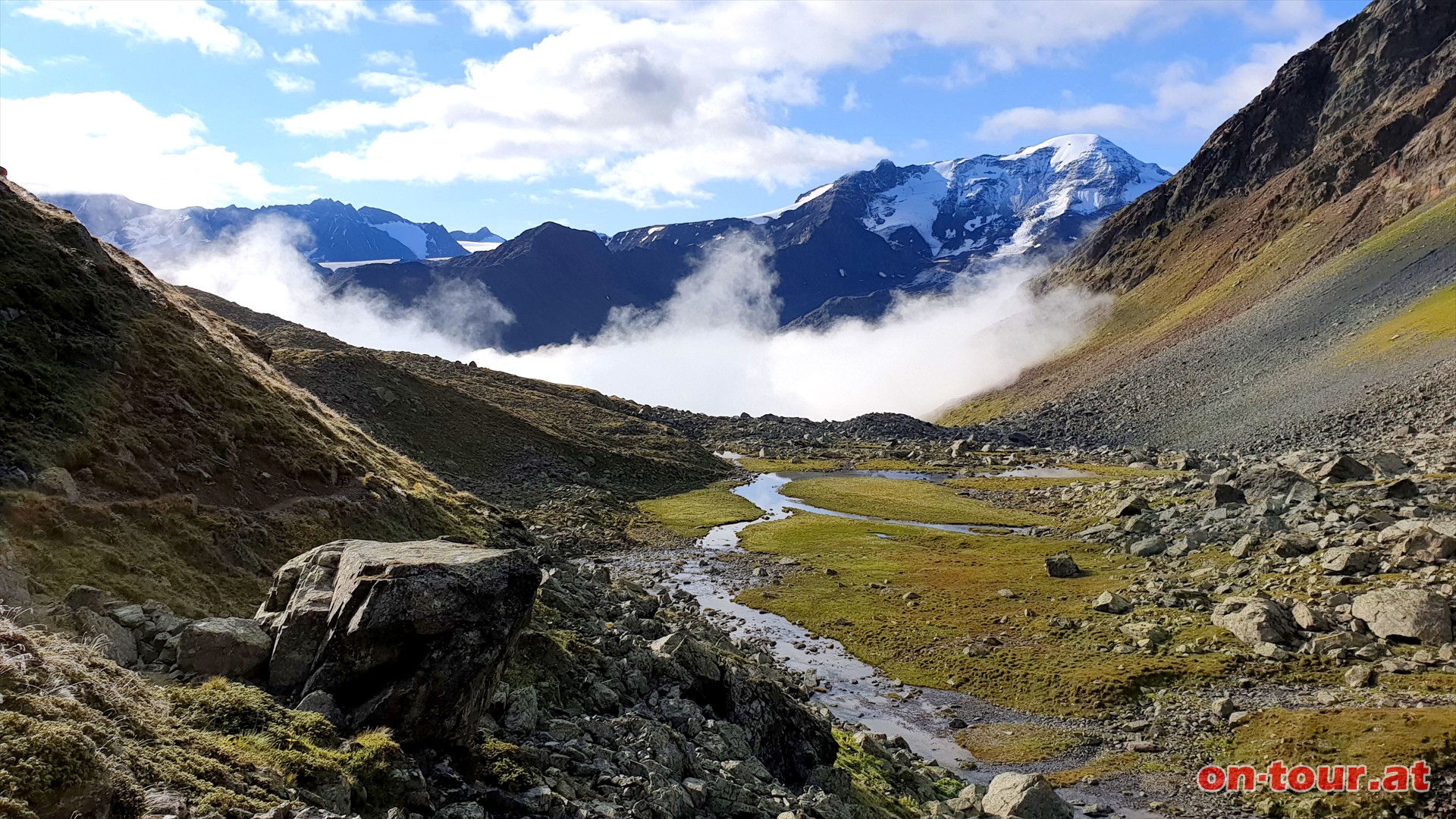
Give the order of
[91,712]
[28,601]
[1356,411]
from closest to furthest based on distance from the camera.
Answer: [91,712]
[28,601]
[1356,411]

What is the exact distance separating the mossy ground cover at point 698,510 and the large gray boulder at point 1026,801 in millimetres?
70110

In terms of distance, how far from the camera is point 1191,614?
175ft

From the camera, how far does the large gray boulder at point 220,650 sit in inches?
758

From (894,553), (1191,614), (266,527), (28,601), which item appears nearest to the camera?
(28,601)

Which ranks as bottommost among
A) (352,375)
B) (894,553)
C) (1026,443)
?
(894,553)

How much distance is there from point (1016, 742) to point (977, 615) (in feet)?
69.7

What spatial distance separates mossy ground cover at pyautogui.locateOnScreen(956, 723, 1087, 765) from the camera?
128ft

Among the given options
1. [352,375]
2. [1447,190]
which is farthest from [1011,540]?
[1447,190]

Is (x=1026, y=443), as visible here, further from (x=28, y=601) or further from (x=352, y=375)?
(x=28, y=601)

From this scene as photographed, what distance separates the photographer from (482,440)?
4904 inches

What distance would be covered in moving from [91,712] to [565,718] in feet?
47.2

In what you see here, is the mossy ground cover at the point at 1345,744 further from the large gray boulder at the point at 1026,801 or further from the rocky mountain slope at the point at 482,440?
the rocky mountain slope at the point at 482,440

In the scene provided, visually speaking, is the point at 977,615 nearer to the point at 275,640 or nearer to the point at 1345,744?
the point at 1345,744

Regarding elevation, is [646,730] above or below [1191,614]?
below
